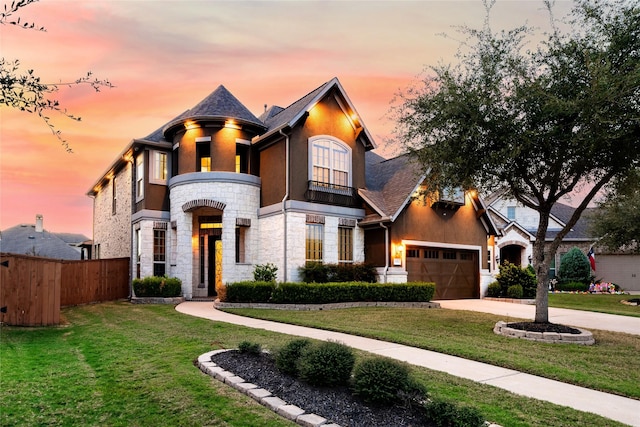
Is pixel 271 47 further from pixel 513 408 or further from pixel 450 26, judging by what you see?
pixel 513 408

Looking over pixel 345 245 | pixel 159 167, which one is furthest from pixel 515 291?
pixel 159 167

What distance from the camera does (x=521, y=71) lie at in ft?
36.7

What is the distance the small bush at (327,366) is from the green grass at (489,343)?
3276 mm

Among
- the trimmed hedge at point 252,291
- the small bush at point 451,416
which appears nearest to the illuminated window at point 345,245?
the trimmed hedge at point 252,291

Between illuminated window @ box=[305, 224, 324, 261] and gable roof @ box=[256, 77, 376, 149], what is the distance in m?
4.05

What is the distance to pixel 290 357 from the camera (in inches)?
247

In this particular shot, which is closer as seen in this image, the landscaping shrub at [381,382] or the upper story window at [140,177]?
the landscaping shrub at [381,382]

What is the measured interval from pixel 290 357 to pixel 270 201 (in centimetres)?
1310

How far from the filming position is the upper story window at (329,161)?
19188mm

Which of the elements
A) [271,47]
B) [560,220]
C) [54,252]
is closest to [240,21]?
[271,47]

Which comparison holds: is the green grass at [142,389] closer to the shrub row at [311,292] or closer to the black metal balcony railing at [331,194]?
the shrub row at [311,292]

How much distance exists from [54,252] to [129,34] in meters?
43.6

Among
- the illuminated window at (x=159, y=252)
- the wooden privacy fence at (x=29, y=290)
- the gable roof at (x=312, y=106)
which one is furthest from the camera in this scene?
the illuminated window at (x=159, y=252)

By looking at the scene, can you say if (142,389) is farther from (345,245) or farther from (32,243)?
(32,243)
